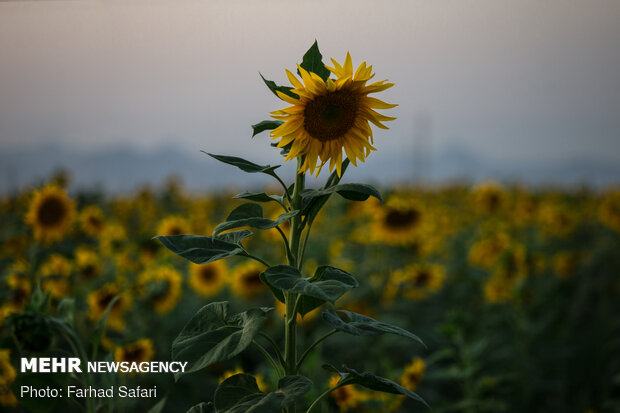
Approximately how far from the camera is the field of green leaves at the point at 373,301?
1.98m

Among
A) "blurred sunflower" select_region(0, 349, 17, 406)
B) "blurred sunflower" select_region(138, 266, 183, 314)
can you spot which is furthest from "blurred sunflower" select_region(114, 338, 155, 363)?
"blurred sunflower" select_region(0, 349, 17, 406)

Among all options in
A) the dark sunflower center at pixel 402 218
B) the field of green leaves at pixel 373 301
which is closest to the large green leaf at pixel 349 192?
the field of green leaves at pixel 373 301

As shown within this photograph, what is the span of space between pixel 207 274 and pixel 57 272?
2.76ft

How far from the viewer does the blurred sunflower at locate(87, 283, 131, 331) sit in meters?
2.24

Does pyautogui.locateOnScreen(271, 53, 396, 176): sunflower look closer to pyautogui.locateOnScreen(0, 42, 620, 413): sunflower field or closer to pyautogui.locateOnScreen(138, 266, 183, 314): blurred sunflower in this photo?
pyautogui.locateOnScreen(0, 42, 620, 413): sunflower field

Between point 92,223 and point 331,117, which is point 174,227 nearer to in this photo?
point 92,223

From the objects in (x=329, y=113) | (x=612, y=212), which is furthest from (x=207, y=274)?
(x=612, y=212)

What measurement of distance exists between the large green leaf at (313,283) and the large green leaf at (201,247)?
10 cm

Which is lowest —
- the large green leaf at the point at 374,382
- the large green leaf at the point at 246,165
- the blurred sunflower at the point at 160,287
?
the blurred sunflower at the point at 160,287

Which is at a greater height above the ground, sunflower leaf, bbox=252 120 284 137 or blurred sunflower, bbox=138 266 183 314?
sunflower leaf, bbox=252 120 284 137

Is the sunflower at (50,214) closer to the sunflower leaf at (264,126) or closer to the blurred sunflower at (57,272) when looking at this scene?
the blurred sunflower at (57,272)

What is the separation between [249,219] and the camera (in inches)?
30.0

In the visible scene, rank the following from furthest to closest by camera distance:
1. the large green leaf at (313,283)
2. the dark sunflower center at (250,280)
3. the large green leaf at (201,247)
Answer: the dark sunflower center at (250,280), the large green leaf at (201,247), the large green leaf at (313,283)

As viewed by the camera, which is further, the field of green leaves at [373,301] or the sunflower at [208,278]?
the sunflower at [208,278]
